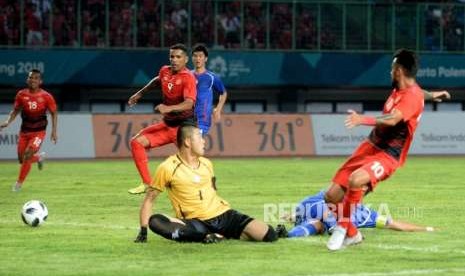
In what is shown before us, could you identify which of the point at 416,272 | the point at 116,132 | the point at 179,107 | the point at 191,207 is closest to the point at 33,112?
Result: the point at 179,107

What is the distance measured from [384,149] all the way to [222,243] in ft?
6.82

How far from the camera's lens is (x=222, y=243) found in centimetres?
1293

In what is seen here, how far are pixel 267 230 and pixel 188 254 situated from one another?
4.46 ft

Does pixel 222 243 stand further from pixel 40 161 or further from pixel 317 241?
pixel 40 161

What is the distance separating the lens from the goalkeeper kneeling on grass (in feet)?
42.1

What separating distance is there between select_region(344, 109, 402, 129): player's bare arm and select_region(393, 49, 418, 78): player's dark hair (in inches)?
20.3

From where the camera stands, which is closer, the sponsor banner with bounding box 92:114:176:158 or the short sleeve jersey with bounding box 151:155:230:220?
the short sleeve jersey with bounding box 151:155:230:220

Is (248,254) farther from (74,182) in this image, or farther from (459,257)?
(74,182)

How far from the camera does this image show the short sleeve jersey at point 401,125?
1259 cm

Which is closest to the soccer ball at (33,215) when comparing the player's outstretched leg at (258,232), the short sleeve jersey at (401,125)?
the player's outstretched leg at (258,232)

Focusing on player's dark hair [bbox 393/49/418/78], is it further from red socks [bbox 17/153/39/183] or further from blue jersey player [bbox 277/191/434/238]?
red socks [bbox 17/153/39/183]

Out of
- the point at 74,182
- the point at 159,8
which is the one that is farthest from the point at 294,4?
the point at 74,182

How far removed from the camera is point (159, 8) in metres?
42.6

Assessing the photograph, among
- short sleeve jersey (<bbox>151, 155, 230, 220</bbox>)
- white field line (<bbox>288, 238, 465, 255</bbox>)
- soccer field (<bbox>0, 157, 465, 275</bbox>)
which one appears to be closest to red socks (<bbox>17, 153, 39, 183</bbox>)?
soccer field (<bbox>0, 157, 465, 275</bbox>)
